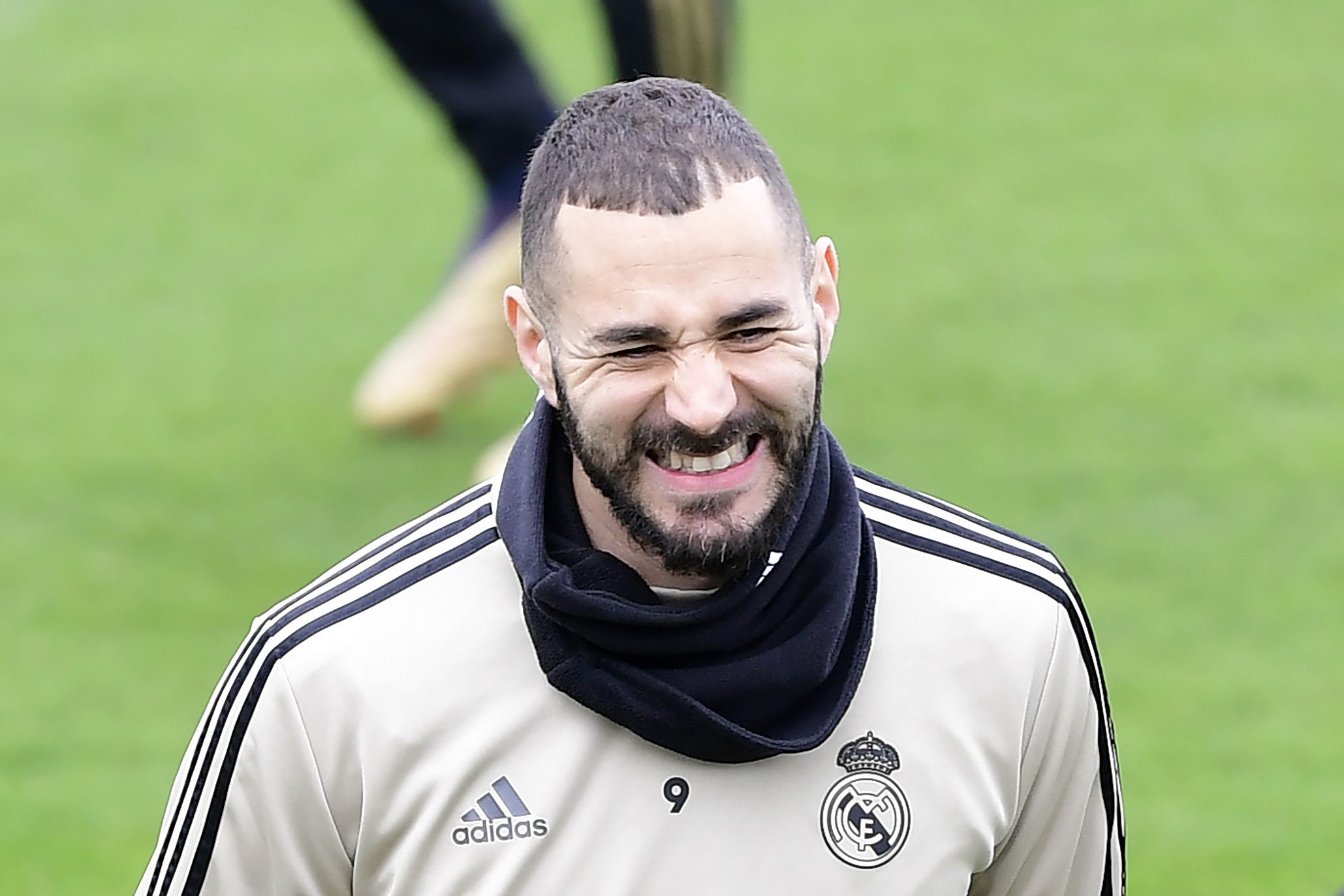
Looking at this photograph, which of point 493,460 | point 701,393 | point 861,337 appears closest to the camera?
point 701,393

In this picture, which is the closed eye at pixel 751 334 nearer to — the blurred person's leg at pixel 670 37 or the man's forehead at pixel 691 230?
the man's forehead at pixel 691 230

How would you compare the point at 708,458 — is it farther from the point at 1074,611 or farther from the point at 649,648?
the point at 1074,611

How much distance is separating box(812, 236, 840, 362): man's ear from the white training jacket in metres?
0.25

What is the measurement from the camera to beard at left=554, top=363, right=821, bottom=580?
192 centimetres

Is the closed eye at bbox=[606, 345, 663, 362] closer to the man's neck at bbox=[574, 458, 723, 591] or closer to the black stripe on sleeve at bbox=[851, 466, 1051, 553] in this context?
the man's neck at bbox=[574, 458, 723, 591]

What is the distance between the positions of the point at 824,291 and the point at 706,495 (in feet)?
0.80

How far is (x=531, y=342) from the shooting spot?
6.73ft

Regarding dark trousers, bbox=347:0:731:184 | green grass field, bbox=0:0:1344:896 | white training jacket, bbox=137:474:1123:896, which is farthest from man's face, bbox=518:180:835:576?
dark trousers, bbox=347:0:731:184

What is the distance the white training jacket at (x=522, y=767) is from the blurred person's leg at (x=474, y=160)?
2418mm

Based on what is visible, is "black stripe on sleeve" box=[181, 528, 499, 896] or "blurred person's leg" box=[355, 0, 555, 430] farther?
"blurred person's leg" box=[355, 0, 555, 430]

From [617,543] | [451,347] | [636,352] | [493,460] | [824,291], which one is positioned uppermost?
[451,347]

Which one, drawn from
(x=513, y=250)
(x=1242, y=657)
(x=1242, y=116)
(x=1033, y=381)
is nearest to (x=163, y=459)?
(x=513, y=250)

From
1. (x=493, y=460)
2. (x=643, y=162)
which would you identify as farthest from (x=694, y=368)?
(x=493, y=460)

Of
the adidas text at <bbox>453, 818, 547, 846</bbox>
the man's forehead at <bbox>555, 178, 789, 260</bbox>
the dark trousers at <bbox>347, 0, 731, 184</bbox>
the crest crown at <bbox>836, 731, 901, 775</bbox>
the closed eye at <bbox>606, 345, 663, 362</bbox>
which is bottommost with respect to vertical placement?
the adidas text at <bbox>453, 818, 547, 846</bbox>
